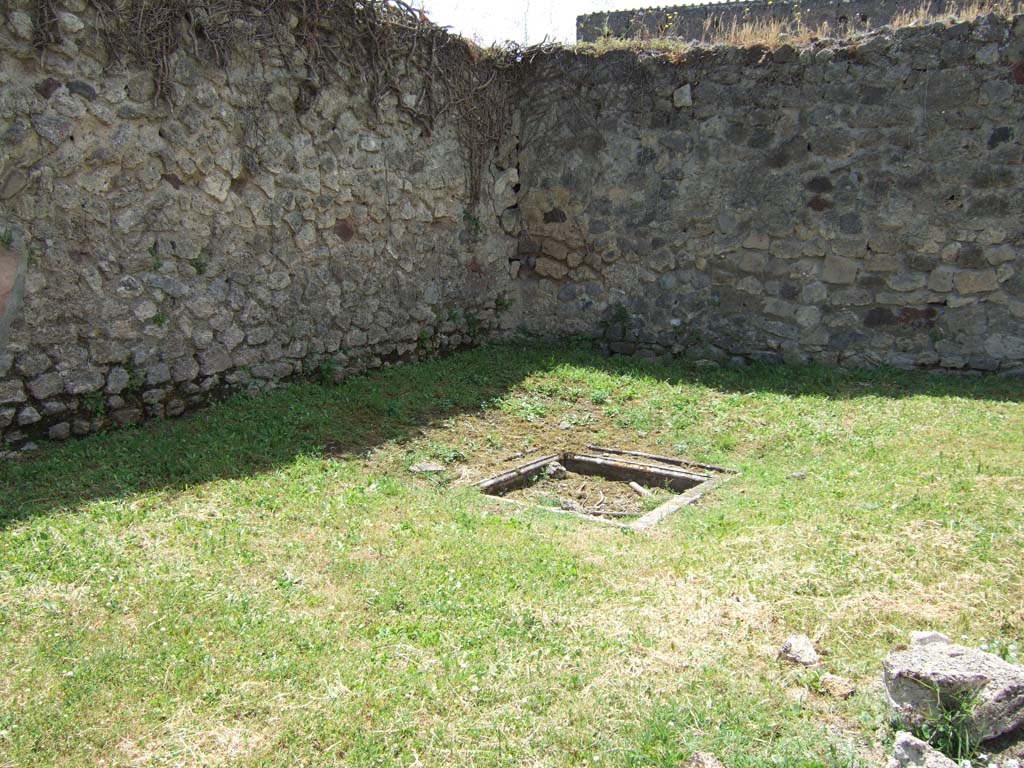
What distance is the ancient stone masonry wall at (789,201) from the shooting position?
21.2 feet

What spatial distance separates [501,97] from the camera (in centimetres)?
767

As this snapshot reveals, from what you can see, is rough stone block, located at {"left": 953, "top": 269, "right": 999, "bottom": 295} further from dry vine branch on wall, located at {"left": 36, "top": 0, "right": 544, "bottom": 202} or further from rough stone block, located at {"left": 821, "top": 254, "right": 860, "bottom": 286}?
dry vine branch on wall, located at {"left": 36, "top": 0, "right": 544, "bottom": 202}

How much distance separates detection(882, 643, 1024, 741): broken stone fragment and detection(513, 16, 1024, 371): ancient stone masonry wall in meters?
4.87

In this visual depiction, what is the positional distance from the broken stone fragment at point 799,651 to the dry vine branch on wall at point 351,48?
4425 millimetres

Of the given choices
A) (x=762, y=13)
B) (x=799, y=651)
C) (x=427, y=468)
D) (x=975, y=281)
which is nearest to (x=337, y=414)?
(x=427, y=468)

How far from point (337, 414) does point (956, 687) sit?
13.3 feet

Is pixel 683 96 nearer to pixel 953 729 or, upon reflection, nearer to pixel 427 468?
pixel 427 468

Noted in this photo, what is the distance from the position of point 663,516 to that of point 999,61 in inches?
180

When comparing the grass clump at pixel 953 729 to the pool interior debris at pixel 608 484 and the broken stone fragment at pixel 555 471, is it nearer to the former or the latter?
the pool interior debris at pixel 608 484

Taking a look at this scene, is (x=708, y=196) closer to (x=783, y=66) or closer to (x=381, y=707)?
(x=783, y=66)

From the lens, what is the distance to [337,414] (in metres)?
5.58

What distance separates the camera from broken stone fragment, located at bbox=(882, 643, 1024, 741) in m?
2.21

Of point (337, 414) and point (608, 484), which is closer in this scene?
point (608, 484)

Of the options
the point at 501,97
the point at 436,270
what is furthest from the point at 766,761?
the point at 501,97
